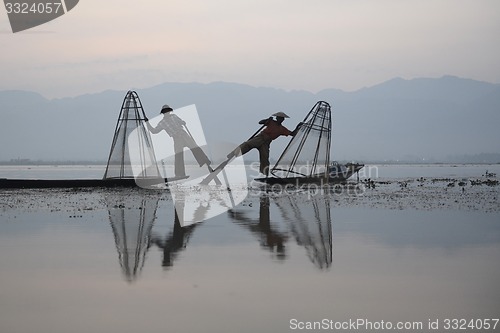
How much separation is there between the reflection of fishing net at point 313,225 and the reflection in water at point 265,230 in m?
0.37

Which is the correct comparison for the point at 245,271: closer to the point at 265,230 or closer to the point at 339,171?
the point at 265,230

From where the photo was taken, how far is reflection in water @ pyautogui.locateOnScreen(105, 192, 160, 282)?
10703mm

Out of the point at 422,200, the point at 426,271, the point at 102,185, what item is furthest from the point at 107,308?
the point at 102,185

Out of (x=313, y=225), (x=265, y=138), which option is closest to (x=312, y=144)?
(x=265, y=138)

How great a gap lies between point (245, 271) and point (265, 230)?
5241 mm

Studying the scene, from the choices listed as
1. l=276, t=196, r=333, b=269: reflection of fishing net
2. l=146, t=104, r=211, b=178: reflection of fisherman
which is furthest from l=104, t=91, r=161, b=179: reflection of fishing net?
l=276, t=196, r=333, b=269: reflection of fishing net

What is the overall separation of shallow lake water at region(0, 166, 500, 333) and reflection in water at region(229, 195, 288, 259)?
0.03 meters

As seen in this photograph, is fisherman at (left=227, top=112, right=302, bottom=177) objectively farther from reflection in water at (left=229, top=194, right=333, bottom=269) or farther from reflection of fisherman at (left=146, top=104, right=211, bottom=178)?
reflection in water at (left=229, top=194, right=333, bottom=269)

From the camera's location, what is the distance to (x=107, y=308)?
7590mm

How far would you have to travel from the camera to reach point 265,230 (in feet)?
49.4

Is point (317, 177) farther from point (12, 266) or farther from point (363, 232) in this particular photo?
point (12, 266)

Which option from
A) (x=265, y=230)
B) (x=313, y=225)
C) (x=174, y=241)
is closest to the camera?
(x=174, y=241)

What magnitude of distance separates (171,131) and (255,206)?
847 cm

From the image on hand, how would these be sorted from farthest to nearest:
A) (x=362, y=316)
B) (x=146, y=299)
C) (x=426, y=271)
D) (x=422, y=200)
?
(x=422, y=200), (x=426, y=271), (x=146, y=299), (x=362, y=316)
